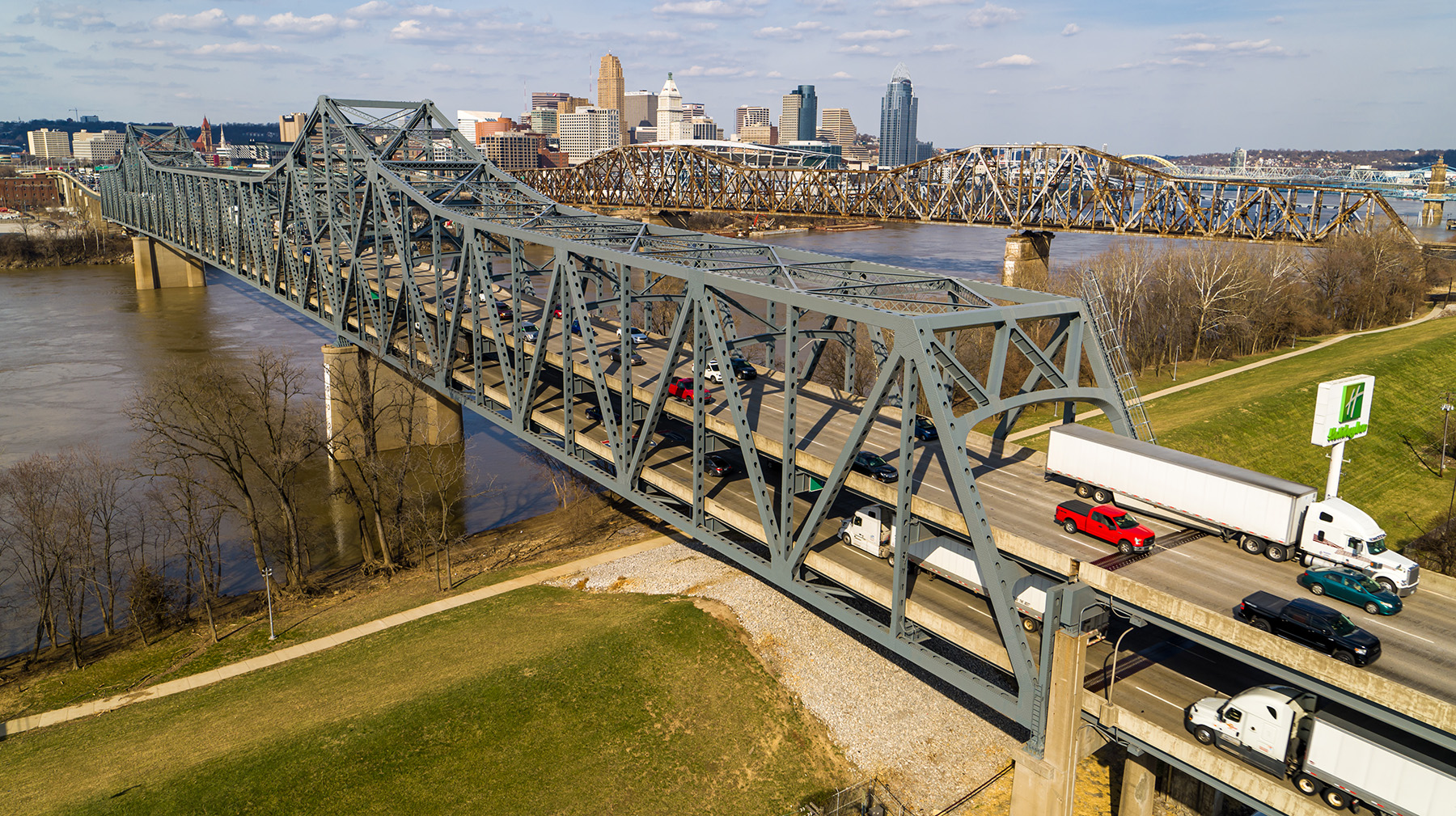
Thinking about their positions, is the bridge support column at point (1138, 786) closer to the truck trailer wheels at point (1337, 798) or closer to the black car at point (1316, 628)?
the truck trailer wheels at point (1337, 798)

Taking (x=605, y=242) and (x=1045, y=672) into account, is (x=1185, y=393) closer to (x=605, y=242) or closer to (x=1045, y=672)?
(x=605, y=242)

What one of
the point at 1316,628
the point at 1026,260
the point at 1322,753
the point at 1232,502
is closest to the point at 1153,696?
the point at 1322,753

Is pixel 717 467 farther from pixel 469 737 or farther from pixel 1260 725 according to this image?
pixel 1260 725

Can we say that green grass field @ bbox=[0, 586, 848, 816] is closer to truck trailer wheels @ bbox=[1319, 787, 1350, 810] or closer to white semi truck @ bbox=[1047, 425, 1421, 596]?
white semi truck @ bbox=[1047, 425, 1421, 596]

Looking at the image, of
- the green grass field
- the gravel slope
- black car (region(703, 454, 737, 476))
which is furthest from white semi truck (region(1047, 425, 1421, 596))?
the green grass field

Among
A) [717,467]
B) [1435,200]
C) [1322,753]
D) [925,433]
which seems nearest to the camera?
[1322,753]
